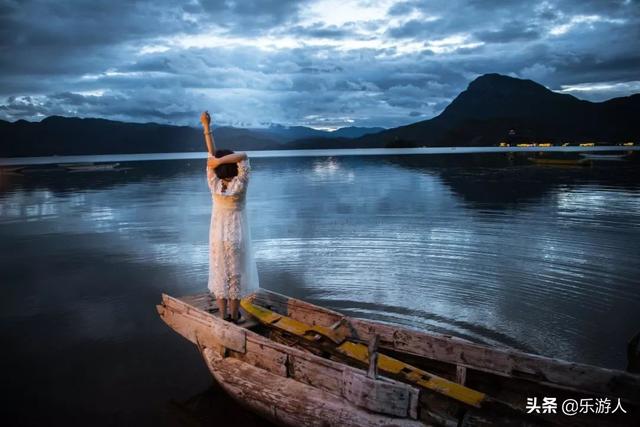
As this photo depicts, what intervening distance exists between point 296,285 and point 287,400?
504cm

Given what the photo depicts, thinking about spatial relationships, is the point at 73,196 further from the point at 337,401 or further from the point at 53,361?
A: the point at 337,401

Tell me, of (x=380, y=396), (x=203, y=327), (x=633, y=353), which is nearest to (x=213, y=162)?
(x=203, y=327)

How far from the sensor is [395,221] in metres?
17.1

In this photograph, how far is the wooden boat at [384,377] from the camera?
158 inches

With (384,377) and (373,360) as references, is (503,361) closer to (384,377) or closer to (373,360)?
(384,377)

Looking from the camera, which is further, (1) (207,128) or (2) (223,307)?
(2) (223,307)

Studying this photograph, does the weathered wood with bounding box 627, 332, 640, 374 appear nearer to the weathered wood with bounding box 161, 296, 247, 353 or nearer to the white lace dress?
the weathered wood with bounding box 161, 296, 247, 353

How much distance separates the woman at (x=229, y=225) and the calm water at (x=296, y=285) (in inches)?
61.6

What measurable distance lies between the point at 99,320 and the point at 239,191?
4691 mm

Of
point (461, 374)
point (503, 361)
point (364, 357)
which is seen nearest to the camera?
point (503, 361)

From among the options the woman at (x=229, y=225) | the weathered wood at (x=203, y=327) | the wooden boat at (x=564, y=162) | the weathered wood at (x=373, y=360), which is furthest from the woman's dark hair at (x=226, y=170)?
the wooden boat at (x=564, y=162)

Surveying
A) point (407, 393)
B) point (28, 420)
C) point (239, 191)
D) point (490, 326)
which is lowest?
point (28, 420)

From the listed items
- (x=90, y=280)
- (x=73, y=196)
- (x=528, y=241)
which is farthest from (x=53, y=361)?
(x=73, y=196)

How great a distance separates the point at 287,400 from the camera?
4.58m
